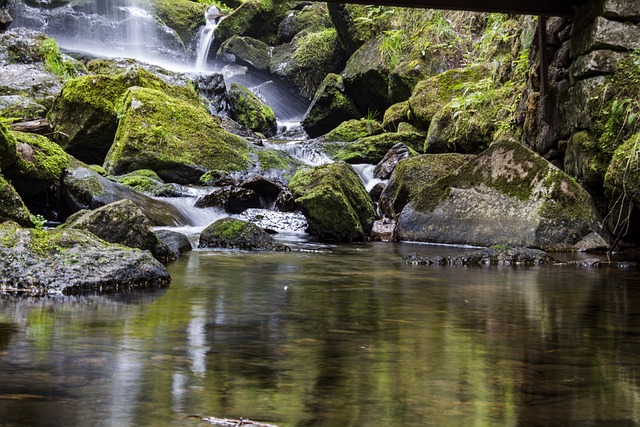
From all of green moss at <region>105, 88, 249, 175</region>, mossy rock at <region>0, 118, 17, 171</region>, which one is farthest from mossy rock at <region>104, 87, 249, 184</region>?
mossy rock at <region>0, 118, 17, 171</region>

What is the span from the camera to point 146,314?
14.6ft

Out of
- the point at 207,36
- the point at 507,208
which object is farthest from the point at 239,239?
the point at 207,36

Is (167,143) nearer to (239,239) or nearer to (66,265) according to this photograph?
(239,239)

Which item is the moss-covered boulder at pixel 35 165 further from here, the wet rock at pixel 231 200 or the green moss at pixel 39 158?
the wet rock at pixel 231 200

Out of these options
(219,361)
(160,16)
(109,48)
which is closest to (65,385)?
(219,361)

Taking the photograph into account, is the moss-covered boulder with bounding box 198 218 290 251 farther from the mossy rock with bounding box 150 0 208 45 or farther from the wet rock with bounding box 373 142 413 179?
the mossy rock with bounding box 150 0 208 45

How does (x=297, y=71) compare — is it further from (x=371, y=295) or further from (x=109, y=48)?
(x=371, y=295)

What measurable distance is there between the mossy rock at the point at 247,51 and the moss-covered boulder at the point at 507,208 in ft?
64.5

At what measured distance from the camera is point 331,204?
450 inches

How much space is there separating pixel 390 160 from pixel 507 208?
18.4ft

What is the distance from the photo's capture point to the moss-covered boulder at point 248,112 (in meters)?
22.5

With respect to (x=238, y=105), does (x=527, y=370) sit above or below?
below

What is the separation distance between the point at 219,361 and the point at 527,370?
132cm

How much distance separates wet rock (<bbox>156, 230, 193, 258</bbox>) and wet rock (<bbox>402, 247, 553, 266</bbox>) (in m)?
2.64
